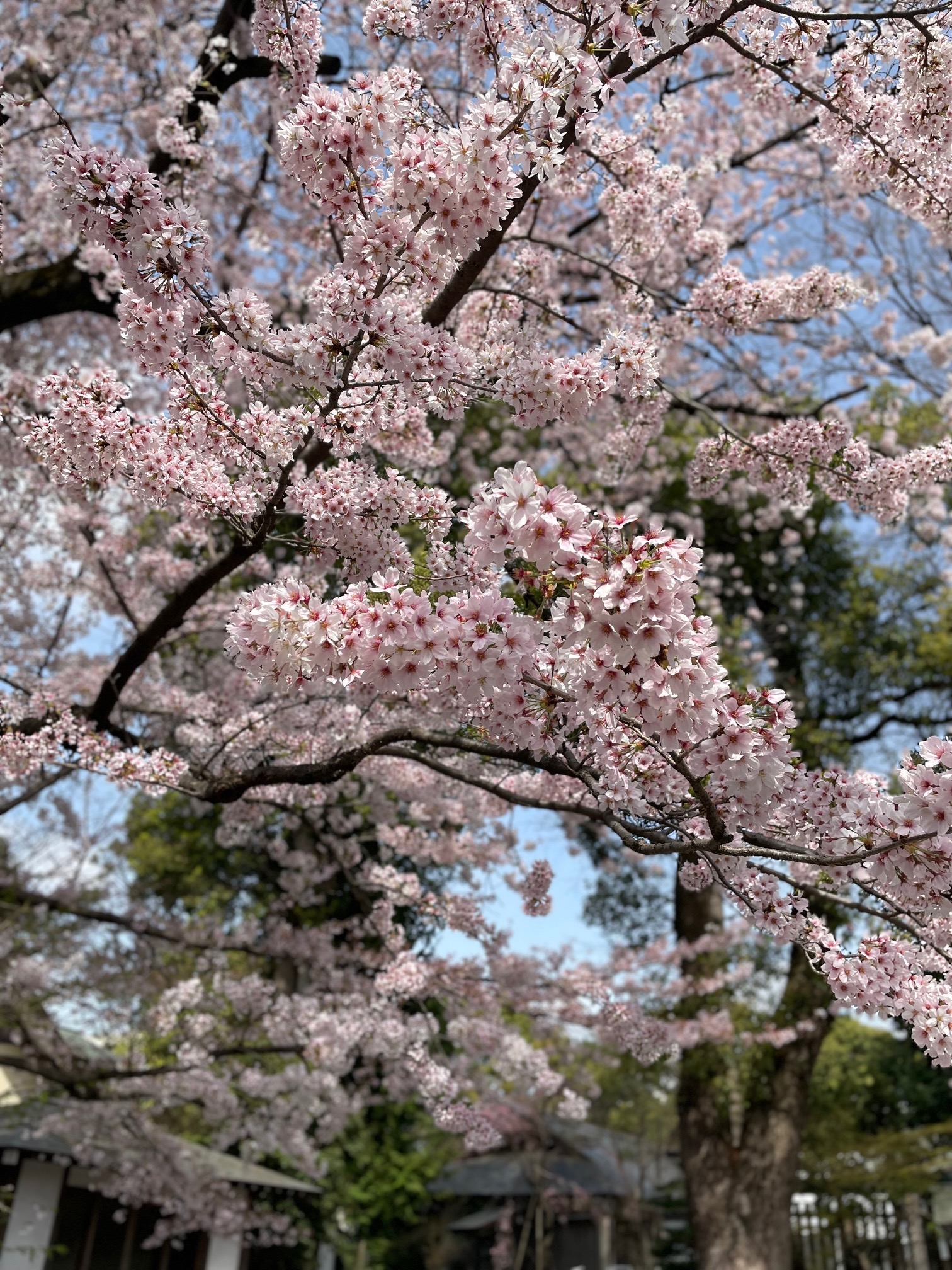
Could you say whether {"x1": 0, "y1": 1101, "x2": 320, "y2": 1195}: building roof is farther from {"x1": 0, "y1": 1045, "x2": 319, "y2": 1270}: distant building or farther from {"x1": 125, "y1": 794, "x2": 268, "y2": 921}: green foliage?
{"x1": 125, "y1": 794, "x2": 268, "y2": 921}: green foliage

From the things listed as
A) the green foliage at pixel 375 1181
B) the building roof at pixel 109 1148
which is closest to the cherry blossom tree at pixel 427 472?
the building roof at pixel 109 1148

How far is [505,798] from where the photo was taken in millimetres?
3523

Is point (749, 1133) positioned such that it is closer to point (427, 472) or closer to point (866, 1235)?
point (866, 1235)

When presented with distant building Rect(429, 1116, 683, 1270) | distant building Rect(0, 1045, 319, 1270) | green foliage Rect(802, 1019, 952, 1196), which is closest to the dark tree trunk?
green foliage Rect(802, 1019, 952, 1196)

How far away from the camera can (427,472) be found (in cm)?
659

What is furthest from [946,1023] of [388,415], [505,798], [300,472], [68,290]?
[68,290]

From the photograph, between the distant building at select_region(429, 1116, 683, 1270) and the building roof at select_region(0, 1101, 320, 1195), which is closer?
the building roof at select_region(0, 1101, 320, 1195)

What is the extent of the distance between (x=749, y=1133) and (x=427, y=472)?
332 inches

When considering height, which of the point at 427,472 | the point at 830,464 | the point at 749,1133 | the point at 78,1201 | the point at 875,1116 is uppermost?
the point at 427,472

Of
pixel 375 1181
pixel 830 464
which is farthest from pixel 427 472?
pixel 375 1181

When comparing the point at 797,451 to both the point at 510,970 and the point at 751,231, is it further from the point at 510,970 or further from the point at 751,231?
the point at 751,231

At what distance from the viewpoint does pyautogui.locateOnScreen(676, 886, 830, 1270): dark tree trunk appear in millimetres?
9922

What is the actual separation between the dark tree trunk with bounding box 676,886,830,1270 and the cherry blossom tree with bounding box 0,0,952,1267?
34 centimetres

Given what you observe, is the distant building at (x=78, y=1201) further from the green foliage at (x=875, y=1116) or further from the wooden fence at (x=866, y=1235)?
the wooden fence at (x=866, y=1235)
